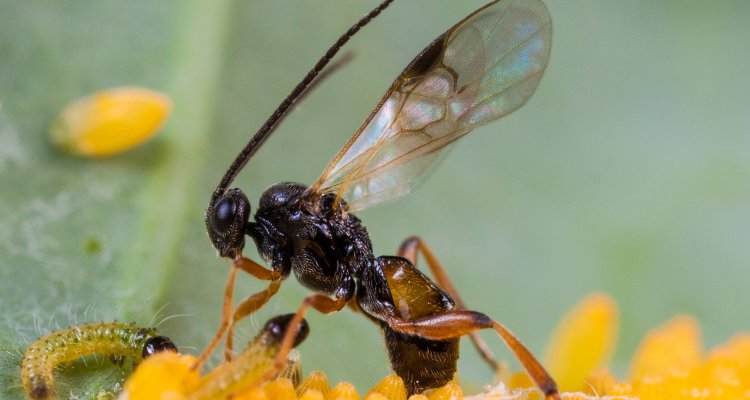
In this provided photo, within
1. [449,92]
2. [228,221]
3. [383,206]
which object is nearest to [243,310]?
[228,221]

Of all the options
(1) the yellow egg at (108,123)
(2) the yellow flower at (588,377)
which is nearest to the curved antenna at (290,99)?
(2) the yellow flower at (588,377)

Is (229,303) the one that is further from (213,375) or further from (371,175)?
(371,175)

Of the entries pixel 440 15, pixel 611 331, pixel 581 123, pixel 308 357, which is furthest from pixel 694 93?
pixel 308 357

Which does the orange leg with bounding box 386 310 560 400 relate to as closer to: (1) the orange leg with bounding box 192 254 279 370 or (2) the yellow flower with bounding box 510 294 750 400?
(2) the yellow flower with bounding box 510 294 750 400

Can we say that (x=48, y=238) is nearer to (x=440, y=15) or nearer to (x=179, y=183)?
(x=179, y=183)

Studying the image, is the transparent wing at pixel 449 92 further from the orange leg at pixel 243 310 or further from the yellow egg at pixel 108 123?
the yellow egg at pixel 108 123

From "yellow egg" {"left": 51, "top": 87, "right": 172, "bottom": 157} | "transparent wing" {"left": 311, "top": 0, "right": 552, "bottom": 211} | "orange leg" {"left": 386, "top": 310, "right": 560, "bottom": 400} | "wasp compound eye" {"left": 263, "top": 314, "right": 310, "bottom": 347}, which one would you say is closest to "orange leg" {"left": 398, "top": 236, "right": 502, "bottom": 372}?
"transparent wing" {"left": 311, "top": 0, "right": 552, "bottom": 211}
